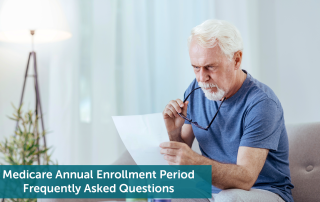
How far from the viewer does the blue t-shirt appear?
1.05 meters

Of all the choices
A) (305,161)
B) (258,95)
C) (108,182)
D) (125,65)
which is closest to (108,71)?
(125,65)

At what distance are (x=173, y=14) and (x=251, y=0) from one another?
65 cm

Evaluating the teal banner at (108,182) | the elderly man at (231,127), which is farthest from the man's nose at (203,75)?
the teal banner at (108,182)

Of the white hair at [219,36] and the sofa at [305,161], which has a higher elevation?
the white hair at [219,36]

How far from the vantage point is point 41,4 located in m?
1.61

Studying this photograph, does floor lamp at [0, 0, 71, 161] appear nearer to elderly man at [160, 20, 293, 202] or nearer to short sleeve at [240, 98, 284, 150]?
elderly man at [160, 20, 293, 202]

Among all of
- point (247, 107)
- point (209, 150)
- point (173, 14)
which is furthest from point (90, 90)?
point (247, 107)

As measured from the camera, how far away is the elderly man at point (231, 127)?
978 mm

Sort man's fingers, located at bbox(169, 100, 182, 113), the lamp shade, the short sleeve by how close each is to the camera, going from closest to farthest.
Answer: the short sleeve
man's fingers, located at bbox(169, 100, 182, 113)
the lamp shade

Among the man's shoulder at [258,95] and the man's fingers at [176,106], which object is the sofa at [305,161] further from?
the man's fingers at [176,106]

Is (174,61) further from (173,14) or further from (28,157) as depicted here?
(28,157)

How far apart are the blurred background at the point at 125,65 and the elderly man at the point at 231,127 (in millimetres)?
821

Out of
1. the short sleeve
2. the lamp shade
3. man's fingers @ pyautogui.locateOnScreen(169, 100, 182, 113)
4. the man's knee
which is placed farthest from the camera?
the lamp shade

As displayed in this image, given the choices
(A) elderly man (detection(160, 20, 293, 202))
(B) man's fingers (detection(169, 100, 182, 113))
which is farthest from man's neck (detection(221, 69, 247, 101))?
(B) man's fingers (detection(169, 100, 182, 113))
